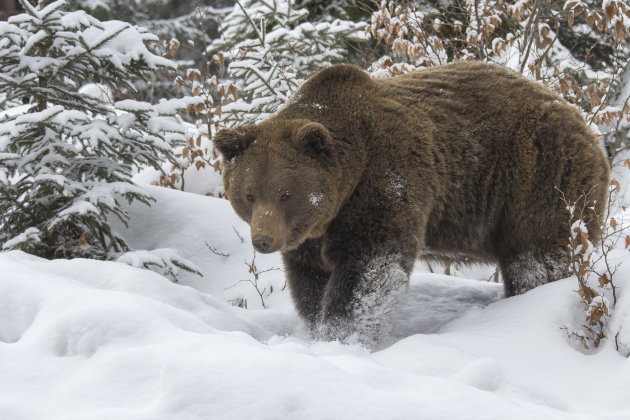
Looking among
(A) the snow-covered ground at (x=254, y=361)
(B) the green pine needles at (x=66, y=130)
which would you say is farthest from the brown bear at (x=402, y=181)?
(B) the green pine needles at (x=66, y=130)

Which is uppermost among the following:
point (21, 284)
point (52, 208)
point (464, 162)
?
point (464, 162)

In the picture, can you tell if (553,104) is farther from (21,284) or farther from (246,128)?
(21,284)

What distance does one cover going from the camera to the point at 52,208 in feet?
18.1

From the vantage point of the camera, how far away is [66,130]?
18.1ft

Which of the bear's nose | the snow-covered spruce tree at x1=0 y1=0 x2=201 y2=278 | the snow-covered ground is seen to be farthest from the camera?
the snow-covered spruce tree at x1=0 y1=0 x2=201 y2=278

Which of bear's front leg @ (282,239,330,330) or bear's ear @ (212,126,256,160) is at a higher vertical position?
bear's ear @ (212,126,256,160)

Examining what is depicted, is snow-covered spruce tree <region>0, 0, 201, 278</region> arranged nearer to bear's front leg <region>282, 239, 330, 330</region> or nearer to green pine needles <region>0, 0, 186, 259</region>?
Answer: green pine needles <region>0, 0, 186, 259</region>

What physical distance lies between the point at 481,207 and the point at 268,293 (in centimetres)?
226

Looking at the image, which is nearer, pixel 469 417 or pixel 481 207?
pixel 469 417

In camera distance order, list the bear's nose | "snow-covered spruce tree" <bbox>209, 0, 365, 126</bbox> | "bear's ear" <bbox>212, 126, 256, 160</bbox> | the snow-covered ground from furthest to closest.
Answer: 1. "snow-covered spruce tree" <bbox>209, 0, 365, 126</bbox>
2. "bear's ear" <bbox>212, 126, 256, 160</bbox>
3. the bear's nose
4. the snow-covered ground

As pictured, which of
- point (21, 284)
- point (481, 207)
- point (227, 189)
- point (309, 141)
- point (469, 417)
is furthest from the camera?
point (481, 207)

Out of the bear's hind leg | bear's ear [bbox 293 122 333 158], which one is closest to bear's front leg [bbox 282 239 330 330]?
bear's ear [bbox 293 122 333 158]

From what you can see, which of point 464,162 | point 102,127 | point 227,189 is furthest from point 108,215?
point 464,162

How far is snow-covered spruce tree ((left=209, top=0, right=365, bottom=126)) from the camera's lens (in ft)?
24.8
